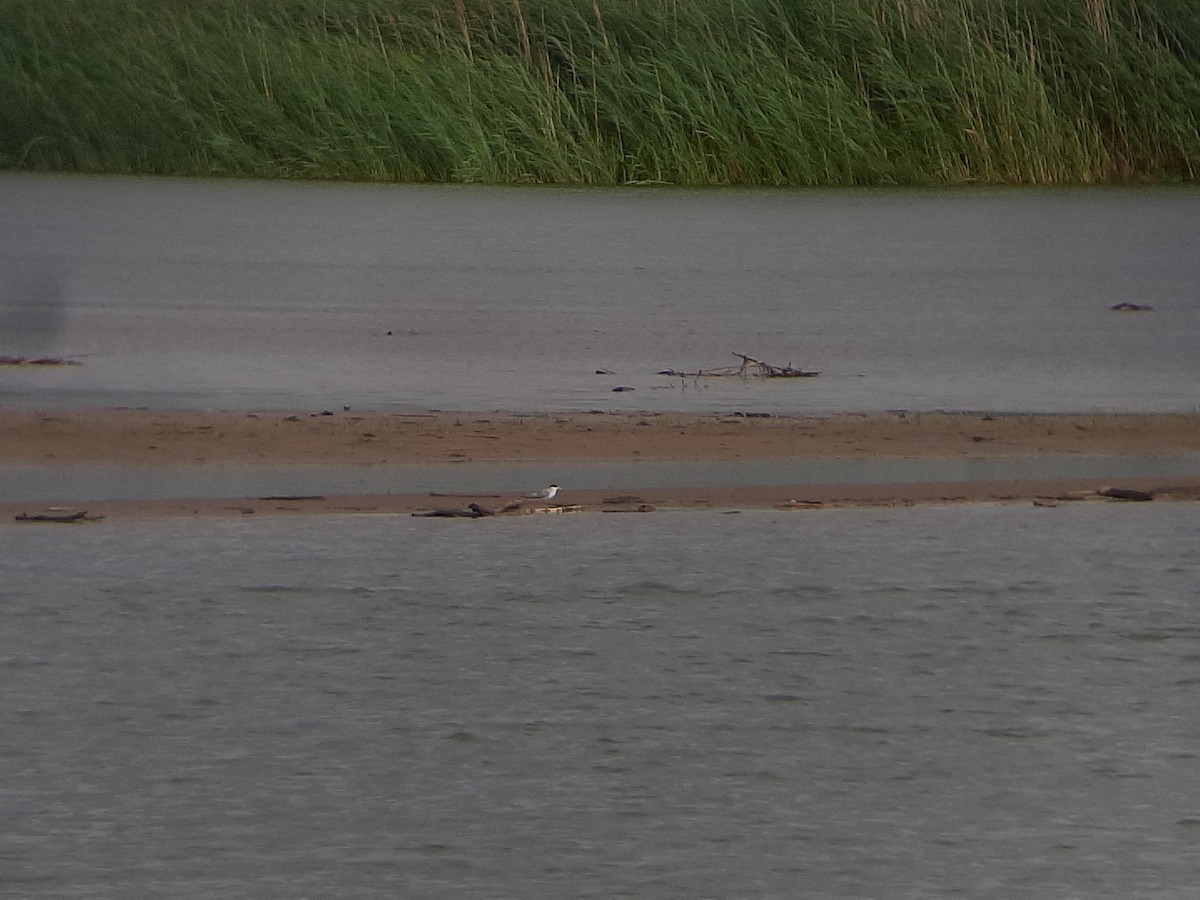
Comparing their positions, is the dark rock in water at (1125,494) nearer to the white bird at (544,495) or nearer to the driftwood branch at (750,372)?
the white bird at (544,495)

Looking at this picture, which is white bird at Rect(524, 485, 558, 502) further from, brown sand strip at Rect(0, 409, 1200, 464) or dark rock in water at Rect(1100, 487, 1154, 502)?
dark rock in water at Rect(1100, 487, 1154, 502)

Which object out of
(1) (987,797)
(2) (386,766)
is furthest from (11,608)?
(1) (987,797)

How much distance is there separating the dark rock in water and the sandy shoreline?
1.2 inches

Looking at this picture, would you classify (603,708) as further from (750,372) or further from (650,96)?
(650,96)

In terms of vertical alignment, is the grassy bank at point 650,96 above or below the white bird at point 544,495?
below

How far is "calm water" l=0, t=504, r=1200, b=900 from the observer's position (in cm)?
237

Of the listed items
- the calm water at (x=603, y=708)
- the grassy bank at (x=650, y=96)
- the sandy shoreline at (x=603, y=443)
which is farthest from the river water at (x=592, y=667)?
the grassy bank at (x=650, y=96)

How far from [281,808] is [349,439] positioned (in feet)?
8.16

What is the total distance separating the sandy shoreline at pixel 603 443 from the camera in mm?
4336

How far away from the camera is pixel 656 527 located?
4.08 m

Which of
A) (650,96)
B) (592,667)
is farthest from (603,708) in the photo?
(650,96)

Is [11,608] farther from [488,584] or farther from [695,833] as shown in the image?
[695,833]

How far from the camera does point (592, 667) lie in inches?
123

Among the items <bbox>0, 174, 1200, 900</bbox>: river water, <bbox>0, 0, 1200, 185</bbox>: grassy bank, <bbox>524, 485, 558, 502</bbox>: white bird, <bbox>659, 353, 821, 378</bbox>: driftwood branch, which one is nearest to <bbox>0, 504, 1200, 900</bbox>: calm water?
<bbox>0, 174, 1200, 900</bbox>: river water
